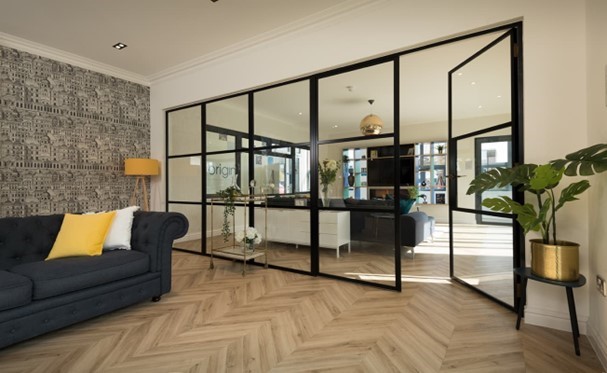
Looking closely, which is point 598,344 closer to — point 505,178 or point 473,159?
point 505,178

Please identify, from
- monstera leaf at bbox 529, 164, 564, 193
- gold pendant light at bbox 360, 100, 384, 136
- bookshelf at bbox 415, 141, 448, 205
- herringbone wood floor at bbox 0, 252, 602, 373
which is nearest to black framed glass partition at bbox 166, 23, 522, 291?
gold pendant light at bbox 360, 100, 384, 136

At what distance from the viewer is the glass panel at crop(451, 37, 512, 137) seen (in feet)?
8.23

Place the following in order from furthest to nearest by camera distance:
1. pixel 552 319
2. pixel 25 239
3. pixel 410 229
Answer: pixel 410 229 → pixel 25 239 → pixel 552 319

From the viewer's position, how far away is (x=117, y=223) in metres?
2.76

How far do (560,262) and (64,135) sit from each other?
Answer: 5.62 meters

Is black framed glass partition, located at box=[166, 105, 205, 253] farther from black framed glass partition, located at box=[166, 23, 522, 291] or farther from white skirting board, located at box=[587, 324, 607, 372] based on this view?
white skirting board, located at box=[587, 324, 607, 372]

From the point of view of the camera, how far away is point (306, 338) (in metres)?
2.06

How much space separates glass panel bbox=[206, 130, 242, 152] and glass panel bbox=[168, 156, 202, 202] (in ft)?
1.13

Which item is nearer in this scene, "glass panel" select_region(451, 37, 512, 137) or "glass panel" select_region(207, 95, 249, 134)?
"glass panel" select_region(451, 37, 512, 137)

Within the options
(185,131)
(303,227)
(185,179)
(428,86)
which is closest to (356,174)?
(303,227)

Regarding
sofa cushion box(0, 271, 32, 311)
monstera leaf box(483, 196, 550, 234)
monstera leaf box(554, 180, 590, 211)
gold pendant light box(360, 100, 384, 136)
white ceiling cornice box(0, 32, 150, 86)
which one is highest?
white ceiling cornice box(0, 32, 150, 86)

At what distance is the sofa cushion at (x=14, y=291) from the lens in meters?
1.83

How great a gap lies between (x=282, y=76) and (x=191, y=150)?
2.07 meters

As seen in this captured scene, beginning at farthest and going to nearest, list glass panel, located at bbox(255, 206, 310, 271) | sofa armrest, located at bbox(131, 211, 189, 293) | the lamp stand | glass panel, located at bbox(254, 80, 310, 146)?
the lamp stand
glass panel, located at bbox(255, 206, 310, 271)
glass panel, located at bbox(254, 80, 310, 146)
sofa armrest, located at bbox(131, 211, 189, 293)
